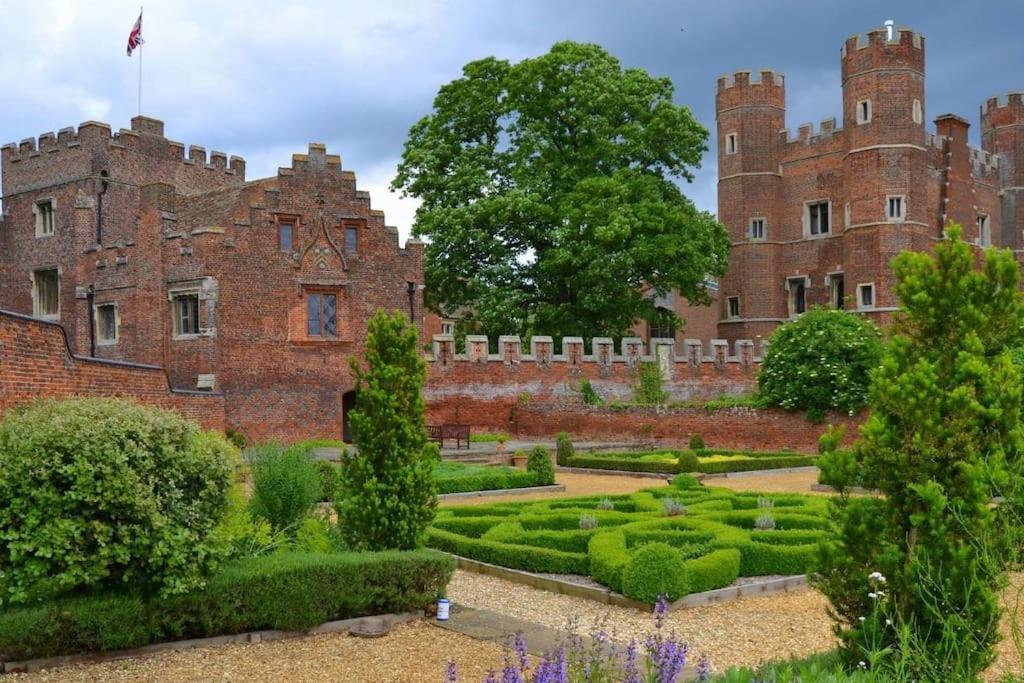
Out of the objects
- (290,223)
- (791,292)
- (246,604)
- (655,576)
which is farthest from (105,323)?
(791,292)

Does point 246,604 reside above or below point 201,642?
above

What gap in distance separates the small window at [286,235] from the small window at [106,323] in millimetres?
6310

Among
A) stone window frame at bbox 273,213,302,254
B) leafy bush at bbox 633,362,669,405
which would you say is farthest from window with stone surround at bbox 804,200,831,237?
stone window frame at bbox 273,213,302,254

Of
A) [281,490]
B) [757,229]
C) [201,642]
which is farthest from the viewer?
[757,229]

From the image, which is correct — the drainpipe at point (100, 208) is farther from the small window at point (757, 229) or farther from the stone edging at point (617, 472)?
the small window at point (757, 229)

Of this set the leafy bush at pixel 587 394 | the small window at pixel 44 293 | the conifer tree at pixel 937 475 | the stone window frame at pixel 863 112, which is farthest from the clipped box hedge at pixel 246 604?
the stone window frame at pixel 863 112

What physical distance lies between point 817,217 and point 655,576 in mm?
40392

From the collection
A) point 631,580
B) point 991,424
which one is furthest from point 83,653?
point 991,424

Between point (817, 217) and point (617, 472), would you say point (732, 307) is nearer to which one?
point (817, 217)

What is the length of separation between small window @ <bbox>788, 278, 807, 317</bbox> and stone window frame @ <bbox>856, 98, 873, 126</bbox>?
27.8 feet

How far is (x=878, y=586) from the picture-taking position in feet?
18.7

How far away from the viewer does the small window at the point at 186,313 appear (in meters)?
28.5

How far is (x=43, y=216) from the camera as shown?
3369cm

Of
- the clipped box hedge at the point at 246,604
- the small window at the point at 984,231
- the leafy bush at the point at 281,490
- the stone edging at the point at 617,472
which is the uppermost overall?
the small window at the point at 984,231
